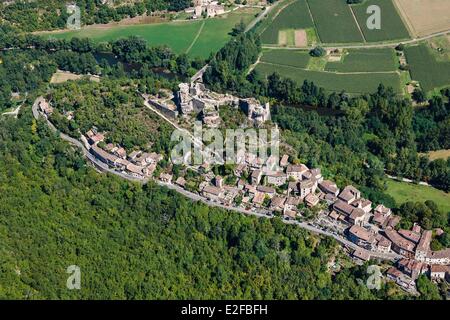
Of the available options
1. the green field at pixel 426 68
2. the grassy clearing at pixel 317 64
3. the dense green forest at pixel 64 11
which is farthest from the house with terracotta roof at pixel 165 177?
the dense green forest at pixel 64 11

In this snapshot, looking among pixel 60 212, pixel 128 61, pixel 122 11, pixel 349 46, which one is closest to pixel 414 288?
pixel 60 212

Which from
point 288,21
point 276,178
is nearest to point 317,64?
point 288,21

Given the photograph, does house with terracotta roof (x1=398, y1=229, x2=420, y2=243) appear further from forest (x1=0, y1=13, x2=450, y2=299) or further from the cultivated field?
the cultivated field

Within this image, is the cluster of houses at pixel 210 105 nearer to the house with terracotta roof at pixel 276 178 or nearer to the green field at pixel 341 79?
the house with terracotta roof at pixel 276 178

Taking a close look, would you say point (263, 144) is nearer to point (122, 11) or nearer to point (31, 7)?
point (122, 11)

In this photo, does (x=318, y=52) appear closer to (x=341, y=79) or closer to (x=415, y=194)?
(x=341, y=79)
